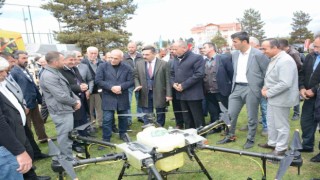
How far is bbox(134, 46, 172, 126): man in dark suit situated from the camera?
630 centimetres

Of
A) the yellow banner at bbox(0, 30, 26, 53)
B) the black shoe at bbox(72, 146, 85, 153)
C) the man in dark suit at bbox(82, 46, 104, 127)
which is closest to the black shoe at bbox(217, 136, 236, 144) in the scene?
the black shoe at bbox(72, 146, 85, 153)

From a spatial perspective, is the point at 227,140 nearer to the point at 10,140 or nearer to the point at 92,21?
the point at 10,140

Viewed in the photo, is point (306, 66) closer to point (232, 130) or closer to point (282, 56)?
point (282, 56)

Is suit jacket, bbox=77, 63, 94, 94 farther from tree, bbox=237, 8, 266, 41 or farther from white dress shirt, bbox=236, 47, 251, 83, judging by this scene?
tree, bbox=237, 8, 266, 41

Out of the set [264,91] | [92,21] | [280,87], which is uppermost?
[92,21]

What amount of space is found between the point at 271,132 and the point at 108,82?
3.40 m

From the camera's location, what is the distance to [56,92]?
4219 mm

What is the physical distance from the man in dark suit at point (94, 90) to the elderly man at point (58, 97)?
2.31 meters

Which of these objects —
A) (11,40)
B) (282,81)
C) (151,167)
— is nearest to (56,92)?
(151,167)

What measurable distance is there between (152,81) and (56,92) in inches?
106

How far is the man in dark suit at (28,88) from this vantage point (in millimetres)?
5418

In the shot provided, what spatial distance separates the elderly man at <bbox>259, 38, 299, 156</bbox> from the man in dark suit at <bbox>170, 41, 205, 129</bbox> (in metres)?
1.42

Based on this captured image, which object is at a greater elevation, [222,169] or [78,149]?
[78,149]

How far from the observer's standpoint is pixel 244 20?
245ft
